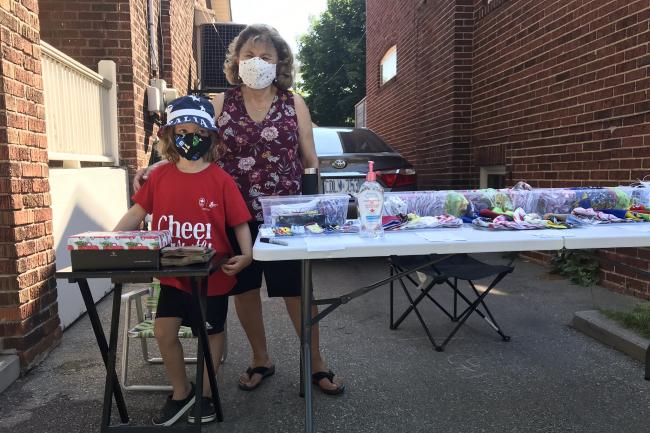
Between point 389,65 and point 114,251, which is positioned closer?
point 114,251

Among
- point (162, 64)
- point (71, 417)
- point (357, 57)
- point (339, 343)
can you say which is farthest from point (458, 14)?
point (357, 57)

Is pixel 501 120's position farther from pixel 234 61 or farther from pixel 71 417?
pixel 71 417

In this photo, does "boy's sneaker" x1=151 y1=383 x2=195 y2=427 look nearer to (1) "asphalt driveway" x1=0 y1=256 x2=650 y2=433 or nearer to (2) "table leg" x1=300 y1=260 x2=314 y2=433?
(1) "asphalt driveway" x1=0 y1=256 x2=650 y2=433

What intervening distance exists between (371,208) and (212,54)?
8.52 meters

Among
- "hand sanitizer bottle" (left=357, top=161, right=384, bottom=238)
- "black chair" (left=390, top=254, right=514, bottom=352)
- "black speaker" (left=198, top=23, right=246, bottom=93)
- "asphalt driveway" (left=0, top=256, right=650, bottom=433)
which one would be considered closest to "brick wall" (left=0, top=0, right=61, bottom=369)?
"asphalt driveway" (left=0, top=256, right=650, bottom=433)

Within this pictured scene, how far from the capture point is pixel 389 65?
1251 cm

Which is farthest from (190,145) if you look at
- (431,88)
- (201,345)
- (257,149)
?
(431,88)

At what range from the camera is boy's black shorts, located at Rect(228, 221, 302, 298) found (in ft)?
8.77

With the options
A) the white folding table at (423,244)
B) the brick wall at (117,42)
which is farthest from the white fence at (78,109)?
the white folding table at (423,244)

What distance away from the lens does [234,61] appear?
2758 millimetres

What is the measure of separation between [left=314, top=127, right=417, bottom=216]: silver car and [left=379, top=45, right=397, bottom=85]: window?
6.32m

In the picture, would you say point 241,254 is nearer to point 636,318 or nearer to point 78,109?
point 636,318

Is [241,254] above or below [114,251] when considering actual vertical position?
below

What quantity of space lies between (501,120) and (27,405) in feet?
19.6
